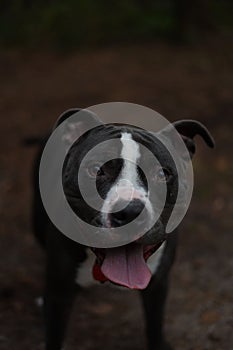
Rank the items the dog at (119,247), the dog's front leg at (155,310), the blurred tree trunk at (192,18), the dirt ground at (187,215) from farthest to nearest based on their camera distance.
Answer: the blurred tree trunk at (192,18), the dirt ground at (187,215), the dog's front leg at (155,310), the dog at (119,247)

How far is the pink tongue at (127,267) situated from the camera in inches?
113

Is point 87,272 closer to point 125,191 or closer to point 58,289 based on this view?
point 58,289

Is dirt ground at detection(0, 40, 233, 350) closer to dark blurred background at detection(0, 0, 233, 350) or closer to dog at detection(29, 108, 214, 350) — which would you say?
dark blurred background at detection(0, 0, 233, 350)

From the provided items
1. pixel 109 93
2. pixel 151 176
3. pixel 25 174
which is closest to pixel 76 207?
pixel 151 176

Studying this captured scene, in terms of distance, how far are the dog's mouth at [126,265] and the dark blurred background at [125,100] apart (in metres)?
1.21

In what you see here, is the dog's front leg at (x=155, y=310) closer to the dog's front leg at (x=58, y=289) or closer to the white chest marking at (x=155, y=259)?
the white chest marking at (x=155, y=259)

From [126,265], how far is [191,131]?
2.81ft

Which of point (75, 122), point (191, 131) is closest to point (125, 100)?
point (191, 131)

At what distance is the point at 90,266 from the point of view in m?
3.40

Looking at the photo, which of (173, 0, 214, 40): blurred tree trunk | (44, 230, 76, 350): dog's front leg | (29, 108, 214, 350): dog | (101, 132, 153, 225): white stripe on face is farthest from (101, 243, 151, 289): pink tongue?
(173, 0, 214, 40): blurred tree trunk

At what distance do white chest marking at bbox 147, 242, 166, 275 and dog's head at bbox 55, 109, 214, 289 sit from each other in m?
0.30

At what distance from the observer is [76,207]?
3078mm

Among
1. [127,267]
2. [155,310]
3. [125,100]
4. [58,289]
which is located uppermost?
[127,267]

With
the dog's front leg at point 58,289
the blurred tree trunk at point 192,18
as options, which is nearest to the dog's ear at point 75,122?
the dog's front leg at point 58,289
